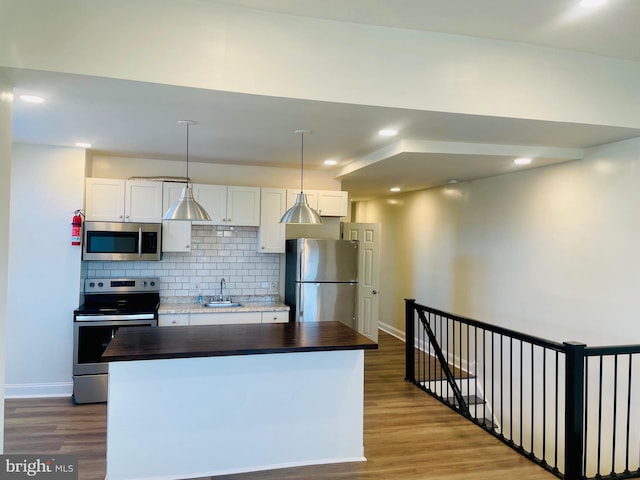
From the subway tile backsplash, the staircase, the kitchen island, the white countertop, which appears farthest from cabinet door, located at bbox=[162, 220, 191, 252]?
the staircase

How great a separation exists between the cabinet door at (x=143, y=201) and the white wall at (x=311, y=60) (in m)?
2.53

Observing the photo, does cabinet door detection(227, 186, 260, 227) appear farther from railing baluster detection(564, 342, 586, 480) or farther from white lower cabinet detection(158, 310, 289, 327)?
railing baluster detection(564, 342, 586, 480)

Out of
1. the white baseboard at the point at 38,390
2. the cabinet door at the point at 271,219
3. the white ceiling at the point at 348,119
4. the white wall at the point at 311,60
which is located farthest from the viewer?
the cabinet door at the point at 271,219

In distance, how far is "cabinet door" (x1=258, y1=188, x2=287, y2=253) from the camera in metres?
5.36

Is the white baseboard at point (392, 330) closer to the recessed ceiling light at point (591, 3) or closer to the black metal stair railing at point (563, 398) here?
the black metal stair railing at point (563, 398)

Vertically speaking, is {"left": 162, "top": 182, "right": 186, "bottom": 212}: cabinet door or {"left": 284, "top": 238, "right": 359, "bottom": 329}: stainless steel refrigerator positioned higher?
{"left": 162, "top": 182, "right": 186, "bottom": 212}: cabinet door

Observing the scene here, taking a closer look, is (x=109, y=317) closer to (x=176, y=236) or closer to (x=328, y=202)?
(x=176, y=236)

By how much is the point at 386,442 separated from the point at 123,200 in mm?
3629

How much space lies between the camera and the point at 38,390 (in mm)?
4578

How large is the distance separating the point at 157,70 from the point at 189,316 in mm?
2946

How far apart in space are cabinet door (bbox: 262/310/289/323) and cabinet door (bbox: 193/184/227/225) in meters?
1.19

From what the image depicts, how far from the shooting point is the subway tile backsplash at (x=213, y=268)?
5297 millimetres

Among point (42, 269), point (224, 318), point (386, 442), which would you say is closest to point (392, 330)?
point (224, 318)

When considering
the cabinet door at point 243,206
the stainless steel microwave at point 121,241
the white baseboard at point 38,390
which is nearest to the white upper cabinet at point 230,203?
the cabinet door at point 243,206
